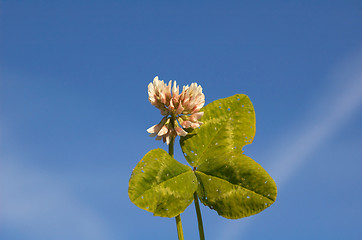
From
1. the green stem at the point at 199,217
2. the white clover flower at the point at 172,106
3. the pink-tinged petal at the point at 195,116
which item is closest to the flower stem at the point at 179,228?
the green stem at the point at 199,217

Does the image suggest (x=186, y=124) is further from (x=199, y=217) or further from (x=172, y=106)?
(x=199, y=217)

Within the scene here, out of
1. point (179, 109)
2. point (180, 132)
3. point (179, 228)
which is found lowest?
point (179, 228)

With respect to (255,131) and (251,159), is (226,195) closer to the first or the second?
(251,159)

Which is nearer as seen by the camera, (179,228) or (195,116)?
(179,228)

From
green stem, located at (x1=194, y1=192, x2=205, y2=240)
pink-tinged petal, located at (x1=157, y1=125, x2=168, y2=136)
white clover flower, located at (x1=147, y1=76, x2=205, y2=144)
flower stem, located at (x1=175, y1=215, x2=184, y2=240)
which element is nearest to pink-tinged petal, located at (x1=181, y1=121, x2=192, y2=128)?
white clover flower, located at (x1=147, y1=76, x2=205, y2=144)

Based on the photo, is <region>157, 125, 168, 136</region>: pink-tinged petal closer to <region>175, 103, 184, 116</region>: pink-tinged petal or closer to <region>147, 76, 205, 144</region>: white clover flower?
<region>147, 76, 205, 144</region>: white clover flower

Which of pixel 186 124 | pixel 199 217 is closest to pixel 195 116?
pixel 186 124

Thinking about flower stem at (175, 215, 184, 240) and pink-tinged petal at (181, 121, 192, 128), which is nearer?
flower stem at (175, 215, 184, 240)

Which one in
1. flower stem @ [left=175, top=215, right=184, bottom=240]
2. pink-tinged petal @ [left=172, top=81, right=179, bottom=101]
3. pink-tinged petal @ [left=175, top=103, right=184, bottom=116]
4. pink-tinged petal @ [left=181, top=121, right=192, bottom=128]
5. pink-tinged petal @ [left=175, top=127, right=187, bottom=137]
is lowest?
flower stem @ [left=175, top=215, right=184, bottom=240]
